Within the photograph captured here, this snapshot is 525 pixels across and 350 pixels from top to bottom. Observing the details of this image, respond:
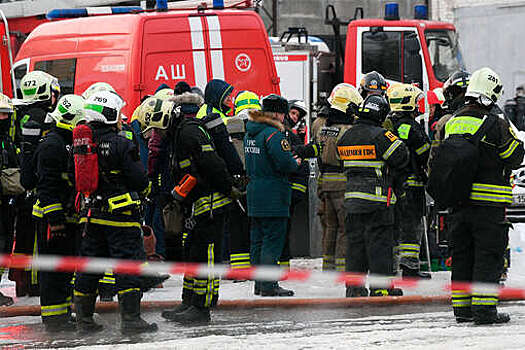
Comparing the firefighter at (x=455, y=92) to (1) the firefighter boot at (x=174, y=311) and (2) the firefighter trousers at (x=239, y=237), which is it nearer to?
(2) the firefighter trousers at (x=239, y=237)

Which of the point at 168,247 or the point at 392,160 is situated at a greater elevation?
the point at 392,160

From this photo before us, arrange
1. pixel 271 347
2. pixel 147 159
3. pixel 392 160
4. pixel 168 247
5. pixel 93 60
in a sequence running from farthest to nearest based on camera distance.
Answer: pixel 93 60 → pixel 147 159 → pixel 168 247 → pixel 392 160 → pixel 271 347

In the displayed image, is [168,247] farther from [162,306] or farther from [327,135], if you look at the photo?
[327,135]

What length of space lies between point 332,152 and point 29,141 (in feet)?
9.45

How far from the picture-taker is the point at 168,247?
30.4 ft

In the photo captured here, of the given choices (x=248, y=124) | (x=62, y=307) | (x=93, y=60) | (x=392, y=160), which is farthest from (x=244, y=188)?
(x=93, y=60)

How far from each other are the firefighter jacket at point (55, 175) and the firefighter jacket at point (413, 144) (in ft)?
10.9

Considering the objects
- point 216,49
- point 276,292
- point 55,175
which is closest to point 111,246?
point 55,175

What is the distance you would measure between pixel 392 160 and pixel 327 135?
1293 millimetres

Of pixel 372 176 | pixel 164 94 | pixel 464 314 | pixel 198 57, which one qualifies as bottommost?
pixel 464 314

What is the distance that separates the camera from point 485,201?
7699 mm

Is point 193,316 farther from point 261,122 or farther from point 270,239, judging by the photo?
point 261,122

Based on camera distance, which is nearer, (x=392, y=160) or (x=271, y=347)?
(x=271, y=347)

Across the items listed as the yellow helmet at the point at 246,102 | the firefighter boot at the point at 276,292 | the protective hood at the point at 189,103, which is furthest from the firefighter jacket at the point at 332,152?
the protective hood at the point at 189,103
